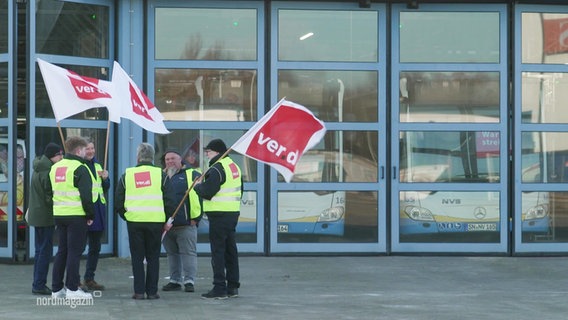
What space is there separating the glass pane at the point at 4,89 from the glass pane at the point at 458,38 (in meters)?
6.01

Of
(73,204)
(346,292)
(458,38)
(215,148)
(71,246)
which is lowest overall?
(346,292)

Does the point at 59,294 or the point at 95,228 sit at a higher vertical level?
the point at 95,228

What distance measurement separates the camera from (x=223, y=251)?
37.4ft

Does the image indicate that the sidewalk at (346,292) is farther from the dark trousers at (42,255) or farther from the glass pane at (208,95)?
the glass pane at (208,95)

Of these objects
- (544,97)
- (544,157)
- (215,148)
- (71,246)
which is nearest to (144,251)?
(71,246)

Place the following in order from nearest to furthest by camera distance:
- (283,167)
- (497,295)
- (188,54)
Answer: (283,167), (497,295), (188,54)

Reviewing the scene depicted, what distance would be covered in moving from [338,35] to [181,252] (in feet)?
16.6

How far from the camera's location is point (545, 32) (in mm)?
16047

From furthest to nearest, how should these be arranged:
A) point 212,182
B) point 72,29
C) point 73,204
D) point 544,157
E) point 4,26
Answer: point 544,157 < point 72,29 < point 4,26 < point 212,182 < point 73,204

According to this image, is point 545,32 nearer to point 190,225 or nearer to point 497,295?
point 497,295

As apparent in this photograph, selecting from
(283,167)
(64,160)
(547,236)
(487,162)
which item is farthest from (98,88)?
(547,236)

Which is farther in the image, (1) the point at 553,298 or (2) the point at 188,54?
(2) the point at 188,54

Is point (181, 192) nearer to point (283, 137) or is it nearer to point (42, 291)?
point (283, 137)

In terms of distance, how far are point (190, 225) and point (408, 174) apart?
4.72 metres
